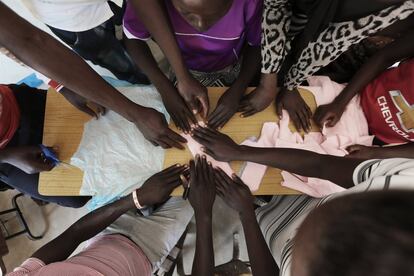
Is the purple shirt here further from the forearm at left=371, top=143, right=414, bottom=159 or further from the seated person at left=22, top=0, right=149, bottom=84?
the forearm at left=371, top=143, right=414, bottom=159

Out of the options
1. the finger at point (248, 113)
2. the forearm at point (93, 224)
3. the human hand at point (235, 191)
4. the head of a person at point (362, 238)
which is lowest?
the forearm at point (93, 224)

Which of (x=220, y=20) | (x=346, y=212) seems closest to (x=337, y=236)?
(x=346, y=212)

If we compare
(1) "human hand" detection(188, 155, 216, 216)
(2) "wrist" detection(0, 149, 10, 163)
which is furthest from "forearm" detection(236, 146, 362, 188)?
(2) "wrist" detection(0, 149, 10, 163)

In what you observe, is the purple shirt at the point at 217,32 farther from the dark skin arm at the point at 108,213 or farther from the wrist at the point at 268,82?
the dark skin arm at the point at 108,213

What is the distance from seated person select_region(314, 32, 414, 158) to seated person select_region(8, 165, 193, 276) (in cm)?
54

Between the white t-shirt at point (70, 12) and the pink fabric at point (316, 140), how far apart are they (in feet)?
2.11

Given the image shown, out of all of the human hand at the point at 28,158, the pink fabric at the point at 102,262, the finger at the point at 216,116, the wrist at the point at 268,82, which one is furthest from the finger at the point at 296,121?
the human hand at the point at 28,158

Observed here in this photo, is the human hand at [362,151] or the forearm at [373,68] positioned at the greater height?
the forearm at [373,68]

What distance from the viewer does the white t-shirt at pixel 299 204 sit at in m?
0.58

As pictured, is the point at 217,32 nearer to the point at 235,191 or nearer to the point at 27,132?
the point at 235,191

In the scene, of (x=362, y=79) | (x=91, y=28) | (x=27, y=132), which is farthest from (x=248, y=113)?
(x=27, y=132)

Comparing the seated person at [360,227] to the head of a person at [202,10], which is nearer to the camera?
the seated person at [360,227]

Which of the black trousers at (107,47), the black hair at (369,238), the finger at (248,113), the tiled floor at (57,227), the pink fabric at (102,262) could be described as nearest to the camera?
the black hair at (369,238)

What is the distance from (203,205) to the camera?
1.01 meters
